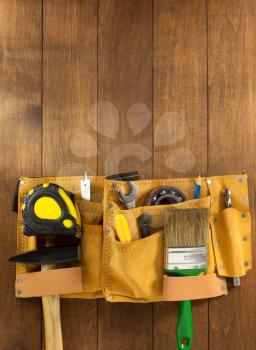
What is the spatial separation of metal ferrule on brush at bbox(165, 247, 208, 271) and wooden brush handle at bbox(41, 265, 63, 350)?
1.02 ft

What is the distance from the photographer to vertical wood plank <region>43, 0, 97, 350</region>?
141cm

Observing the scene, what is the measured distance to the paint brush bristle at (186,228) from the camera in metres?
1.25

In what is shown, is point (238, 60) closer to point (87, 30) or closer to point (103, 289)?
point (87, 30)

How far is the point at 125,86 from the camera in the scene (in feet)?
4.65

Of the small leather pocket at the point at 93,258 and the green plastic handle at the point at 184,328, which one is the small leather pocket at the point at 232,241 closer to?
the green plastic handle at the point at 184,328

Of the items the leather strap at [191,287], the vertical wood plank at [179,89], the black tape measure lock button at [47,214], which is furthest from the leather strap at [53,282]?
the vertical wood plank at [179,89]

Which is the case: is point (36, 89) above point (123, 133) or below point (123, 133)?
above

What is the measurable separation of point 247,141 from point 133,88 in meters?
0.36

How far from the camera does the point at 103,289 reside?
1.31 m

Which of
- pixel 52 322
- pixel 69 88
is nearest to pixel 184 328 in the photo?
pixel 52 322

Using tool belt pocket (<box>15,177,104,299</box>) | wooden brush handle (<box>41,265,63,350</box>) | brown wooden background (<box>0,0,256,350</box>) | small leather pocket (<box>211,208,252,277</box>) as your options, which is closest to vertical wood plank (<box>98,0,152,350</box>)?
brown wooden background (<box>0,0,256,350</box>)

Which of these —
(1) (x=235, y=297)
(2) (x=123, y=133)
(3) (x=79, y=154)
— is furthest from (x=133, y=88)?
(1) (x=235, y=297)

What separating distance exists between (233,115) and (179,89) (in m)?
0.17

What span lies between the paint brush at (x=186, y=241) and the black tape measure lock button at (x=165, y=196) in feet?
0.19
